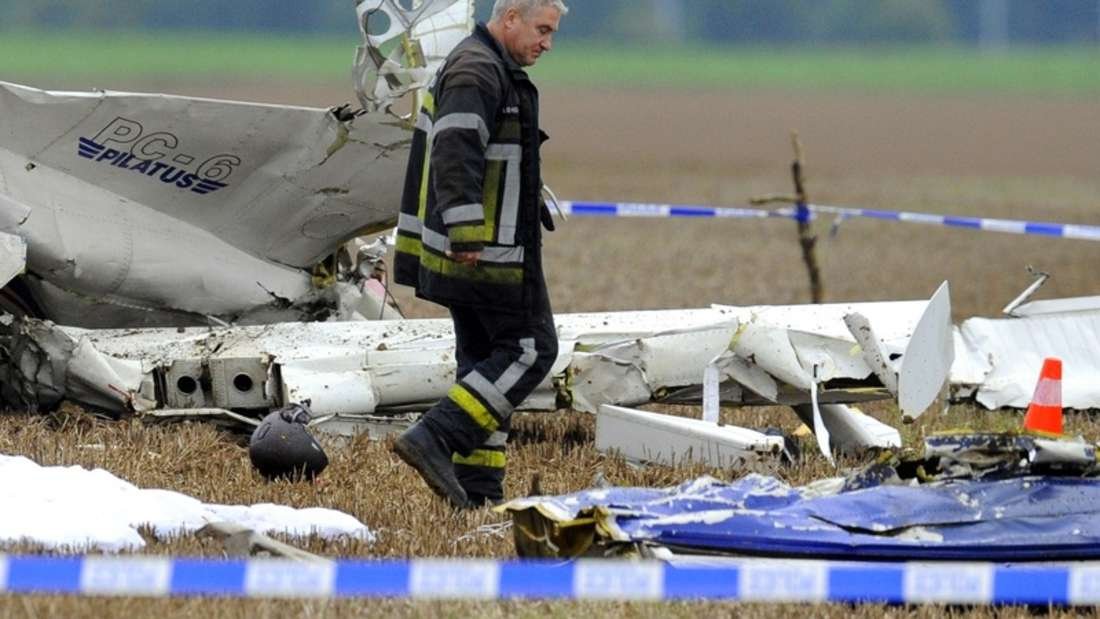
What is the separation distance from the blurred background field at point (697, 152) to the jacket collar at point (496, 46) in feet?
4.72

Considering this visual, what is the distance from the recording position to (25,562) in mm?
3791

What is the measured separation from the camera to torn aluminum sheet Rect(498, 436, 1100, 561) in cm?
522

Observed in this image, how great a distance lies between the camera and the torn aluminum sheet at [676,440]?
7.18m

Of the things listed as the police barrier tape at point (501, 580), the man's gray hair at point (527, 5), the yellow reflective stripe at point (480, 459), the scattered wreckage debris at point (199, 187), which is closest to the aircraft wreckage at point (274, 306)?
the scattered wreckage debris at point (199, 187)

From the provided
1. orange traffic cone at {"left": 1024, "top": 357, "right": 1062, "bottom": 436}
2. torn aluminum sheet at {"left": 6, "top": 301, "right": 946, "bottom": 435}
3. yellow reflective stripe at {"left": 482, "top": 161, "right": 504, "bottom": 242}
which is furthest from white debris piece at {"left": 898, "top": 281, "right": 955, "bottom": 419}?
yellow reflective stripe at {"left": 482, "top": 161, "right": 504, "bottom": 242}

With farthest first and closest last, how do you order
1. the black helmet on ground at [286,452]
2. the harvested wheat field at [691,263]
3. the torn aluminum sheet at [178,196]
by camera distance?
the torn aluminum sheet at [178,196]
the black helmet on ground at [286,452]
the harvested wheat field at [691,263]

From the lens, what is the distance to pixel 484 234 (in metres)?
6.27

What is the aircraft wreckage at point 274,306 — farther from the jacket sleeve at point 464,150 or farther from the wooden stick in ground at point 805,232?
the wooden stick in ground at point 805,232

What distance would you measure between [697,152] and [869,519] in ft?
113

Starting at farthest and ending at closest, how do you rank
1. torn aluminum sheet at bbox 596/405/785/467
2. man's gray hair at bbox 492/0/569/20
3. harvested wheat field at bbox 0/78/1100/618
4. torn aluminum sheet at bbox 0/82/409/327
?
1. torn aluminum sheet at bbox 0/82/409/327
2. torn aluminum sheet at bbox 596/405/785/467
3. man's gray hair at bbox 492/0/569/20
4. harvested wheat field at bbox 0/78/1100/618

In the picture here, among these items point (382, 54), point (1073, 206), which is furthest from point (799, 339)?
point (1073, 206)

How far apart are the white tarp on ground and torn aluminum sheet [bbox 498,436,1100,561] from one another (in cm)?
67

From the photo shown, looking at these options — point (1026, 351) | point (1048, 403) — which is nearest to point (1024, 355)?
point (1026, 351)

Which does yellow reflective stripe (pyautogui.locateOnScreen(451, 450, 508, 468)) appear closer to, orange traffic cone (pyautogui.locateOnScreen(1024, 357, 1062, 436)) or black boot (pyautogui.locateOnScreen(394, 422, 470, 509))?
black boot (pyautogui.locateOnScreen(394, 422, 470, 509))
